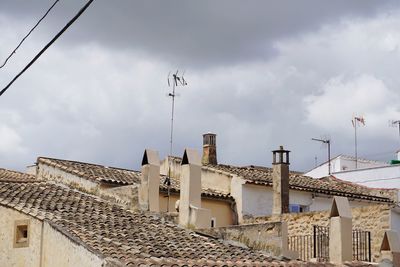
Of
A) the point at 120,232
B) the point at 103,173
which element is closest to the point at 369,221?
the point at 120,232

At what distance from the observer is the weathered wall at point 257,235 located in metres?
18.2

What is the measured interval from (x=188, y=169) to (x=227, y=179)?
8.04 meters

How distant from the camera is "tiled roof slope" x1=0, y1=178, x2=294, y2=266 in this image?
1527cm

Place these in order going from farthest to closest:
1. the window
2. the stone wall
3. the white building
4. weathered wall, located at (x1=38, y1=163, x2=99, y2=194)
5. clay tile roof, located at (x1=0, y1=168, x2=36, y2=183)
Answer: the white building < the window < clay tile roof, located at (x1=0, y1=168, x2=36, y2=183) < weathered wall, located at (x1=38, y1=163, x2=99, y2=194) < the stone wall

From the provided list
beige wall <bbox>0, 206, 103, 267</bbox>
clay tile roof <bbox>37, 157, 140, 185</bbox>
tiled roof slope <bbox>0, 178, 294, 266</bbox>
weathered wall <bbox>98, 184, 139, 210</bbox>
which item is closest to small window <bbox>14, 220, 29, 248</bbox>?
beige wall <bbox>0, 206, 103, 267</bbox>

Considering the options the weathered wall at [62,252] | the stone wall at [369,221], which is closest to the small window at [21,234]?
the weathered wall at [62,252]

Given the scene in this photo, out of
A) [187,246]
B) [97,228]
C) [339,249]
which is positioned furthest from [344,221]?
[97,228]

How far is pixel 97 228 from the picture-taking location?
1714 cm

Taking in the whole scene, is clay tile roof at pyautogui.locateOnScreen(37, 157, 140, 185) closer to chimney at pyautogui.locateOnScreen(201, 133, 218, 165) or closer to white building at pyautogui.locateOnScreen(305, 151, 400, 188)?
chimney at pyautogui.locateOnScreen(201, 133, 218, 165)

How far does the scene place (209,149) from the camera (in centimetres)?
3198

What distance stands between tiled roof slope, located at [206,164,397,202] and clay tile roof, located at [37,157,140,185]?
439 centimetres

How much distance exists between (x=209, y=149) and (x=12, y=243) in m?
15.3

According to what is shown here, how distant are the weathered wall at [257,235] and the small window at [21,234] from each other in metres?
4.79

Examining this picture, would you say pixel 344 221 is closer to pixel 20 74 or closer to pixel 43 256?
pixel 43 256
